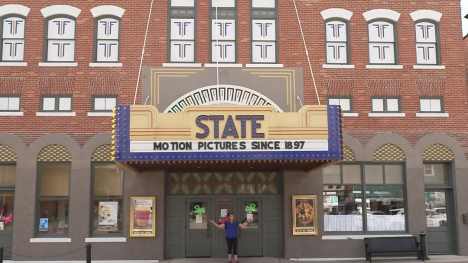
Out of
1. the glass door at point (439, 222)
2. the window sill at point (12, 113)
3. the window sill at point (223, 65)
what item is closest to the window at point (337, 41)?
the window sill at point (223, 65)

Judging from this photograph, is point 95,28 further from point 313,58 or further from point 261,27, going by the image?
point 313,58

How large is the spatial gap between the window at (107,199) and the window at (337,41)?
8691 mm

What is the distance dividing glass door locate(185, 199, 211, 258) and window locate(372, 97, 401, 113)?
22.7 feet

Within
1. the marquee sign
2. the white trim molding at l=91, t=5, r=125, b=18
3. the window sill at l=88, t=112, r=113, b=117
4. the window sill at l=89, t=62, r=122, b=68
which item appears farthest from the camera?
the white trim molding at l=91, t=5, r=125, b=18

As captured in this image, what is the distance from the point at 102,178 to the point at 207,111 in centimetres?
551

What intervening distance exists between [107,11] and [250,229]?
366 inches

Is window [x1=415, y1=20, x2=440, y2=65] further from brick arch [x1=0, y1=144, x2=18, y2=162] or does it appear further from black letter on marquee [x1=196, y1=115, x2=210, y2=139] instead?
brick arch [x1=0, y1=144, x2=18, y2=162]

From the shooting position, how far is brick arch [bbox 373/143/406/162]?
17.2m

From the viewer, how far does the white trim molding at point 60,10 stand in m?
17.1

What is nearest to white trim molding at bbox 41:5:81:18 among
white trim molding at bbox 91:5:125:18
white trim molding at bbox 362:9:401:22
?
white trim molding at bbox 91:5:125:18

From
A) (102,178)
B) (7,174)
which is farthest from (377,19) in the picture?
(7,174)

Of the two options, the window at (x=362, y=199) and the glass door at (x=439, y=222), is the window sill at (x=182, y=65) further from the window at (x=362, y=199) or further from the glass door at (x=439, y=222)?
the glass door at (x=439, y=222)

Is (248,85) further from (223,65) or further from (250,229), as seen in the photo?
(250,229)

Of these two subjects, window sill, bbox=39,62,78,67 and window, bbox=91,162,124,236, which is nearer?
window, bbox=91,162,124,236
